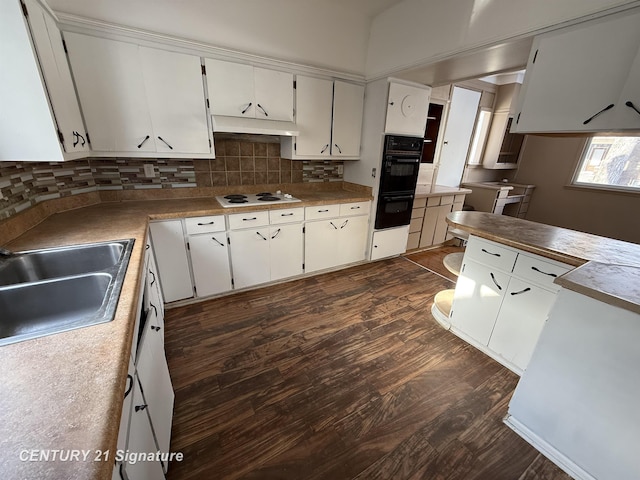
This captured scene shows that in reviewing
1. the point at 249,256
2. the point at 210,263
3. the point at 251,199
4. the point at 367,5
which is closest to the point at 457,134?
the point at 367,5

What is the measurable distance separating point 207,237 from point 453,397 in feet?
7.35

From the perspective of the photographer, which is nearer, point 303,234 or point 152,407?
point 152,407

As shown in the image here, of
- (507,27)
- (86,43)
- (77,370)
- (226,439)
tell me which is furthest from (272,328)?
(507,27)

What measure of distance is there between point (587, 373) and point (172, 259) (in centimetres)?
278

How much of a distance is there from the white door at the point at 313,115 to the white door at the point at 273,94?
10cm

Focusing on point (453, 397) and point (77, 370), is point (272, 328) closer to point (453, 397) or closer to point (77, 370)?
point (453, 397)

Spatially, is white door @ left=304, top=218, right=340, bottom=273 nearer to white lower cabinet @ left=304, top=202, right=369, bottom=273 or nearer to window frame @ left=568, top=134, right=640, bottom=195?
white lower cabinet @ left=304, top=202, right=369, bottom=273

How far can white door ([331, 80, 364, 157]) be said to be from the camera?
9.50 feet

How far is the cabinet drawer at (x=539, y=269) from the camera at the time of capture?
1535 mm

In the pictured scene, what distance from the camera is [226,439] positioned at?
1.39 m

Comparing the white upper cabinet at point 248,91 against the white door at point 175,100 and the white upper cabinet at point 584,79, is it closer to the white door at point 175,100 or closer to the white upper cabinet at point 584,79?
the white door at point 175,100

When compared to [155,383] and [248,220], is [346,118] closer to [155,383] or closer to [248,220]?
[248,220]

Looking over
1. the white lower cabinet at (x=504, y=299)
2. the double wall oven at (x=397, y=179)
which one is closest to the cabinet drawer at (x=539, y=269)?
the white lower cabinet at (x=504, y=299)

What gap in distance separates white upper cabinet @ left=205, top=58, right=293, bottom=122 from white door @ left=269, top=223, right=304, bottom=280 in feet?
3.65
